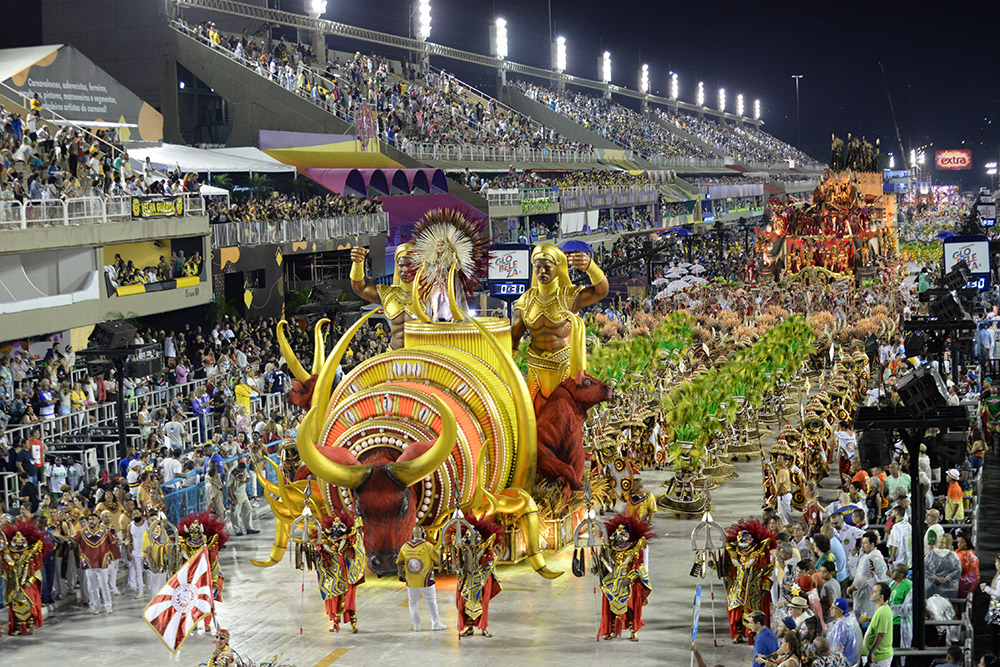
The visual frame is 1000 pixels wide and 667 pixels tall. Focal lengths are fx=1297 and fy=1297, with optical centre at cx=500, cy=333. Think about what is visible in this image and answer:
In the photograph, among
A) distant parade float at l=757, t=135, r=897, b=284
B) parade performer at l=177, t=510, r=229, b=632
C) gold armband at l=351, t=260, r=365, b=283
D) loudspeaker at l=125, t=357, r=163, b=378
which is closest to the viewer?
parade performer at l=177, t=510, r=229, b=632

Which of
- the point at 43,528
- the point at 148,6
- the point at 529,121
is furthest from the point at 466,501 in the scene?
the point at 529,121

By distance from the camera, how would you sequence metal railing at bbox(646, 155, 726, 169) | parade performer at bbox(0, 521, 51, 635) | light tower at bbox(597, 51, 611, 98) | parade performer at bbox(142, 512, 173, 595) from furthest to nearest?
light tower at bbox(597, 51, 611, 98)
metal railing at bbox(646, 155, 726, 169)
parade performer at bbox(142, 512, 173, 595)
parade performer at bbox(0, 521, 51, 635)

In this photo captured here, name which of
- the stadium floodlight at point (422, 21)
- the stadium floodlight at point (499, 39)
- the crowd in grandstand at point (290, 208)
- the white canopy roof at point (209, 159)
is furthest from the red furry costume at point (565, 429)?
the stadium floodlight at point (499, 39)

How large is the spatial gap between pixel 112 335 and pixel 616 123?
6937 cm

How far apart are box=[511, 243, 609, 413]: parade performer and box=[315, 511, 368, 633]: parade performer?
3.76 meters

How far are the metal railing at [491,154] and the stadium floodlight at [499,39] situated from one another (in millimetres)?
10627

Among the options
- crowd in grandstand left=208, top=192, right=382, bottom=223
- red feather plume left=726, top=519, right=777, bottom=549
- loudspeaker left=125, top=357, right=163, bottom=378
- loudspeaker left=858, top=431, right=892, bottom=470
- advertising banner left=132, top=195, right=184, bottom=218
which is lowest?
red feather plume left=726, top=519, right=777, bottom=549

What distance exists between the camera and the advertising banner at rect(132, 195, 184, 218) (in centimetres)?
2741

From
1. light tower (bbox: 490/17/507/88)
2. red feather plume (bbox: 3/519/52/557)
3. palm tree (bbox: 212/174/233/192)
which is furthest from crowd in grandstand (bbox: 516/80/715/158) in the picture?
red feather plume (bbox: 3/519/52/557)

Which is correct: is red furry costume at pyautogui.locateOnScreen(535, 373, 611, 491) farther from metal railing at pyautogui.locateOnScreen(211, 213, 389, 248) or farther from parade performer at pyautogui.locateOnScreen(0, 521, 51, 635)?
metal railing at pyautogui.locateOnScreen(211, 213, 389, 248)

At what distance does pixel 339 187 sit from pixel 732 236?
45702 mm

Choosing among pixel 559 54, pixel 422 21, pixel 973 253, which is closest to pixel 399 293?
pixel 973 253

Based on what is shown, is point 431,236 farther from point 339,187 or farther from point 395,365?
point 339,187

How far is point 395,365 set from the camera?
51.2 feet
